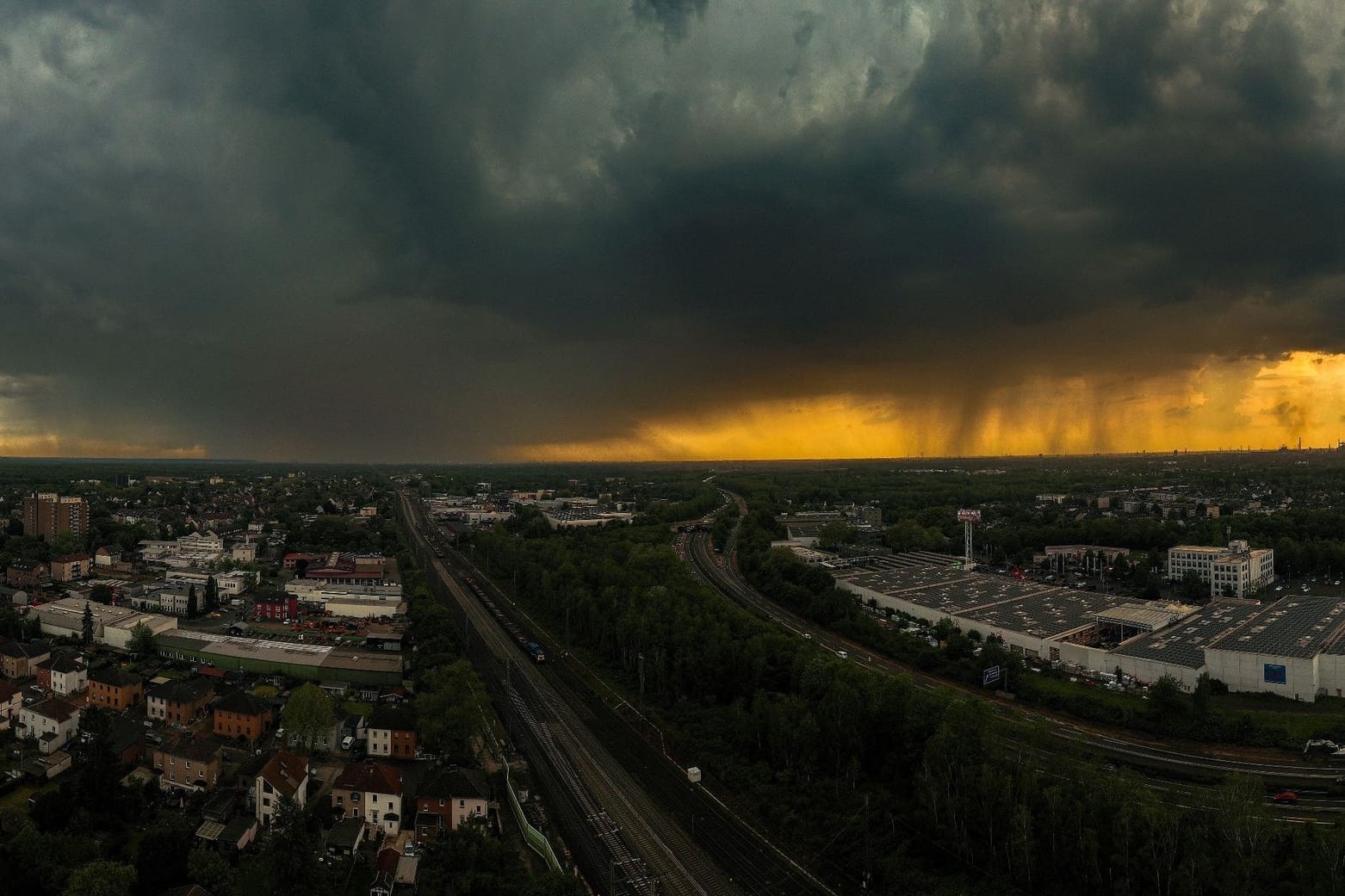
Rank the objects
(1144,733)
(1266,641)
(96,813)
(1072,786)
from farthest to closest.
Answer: (1266,641)
(1144,733)
(96,813)
(1072,786)

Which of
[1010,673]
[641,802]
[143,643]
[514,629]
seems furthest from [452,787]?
[143,643]

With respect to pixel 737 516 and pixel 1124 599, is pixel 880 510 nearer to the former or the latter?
pixel 737 516

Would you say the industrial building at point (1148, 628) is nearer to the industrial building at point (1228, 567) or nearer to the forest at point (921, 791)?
the industrial building at point (1228, 567)

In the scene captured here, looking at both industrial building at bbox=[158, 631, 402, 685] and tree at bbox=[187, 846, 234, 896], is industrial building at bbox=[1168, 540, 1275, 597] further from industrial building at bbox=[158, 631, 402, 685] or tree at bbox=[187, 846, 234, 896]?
tree at bbox=[187, 846, 234, 896]

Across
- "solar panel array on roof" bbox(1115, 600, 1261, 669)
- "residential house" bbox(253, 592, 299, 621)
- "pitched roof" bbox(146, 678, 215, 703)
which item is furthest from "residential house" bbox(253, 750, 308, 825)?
"solar panel array on roof" bbox(1115, 600, 1261, 669)

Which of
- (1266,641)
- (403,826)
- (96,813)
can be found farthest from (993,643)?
(96,813)

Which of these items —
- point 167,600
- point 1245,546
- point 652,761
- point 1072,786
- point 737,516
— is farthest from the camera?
point 737,516
